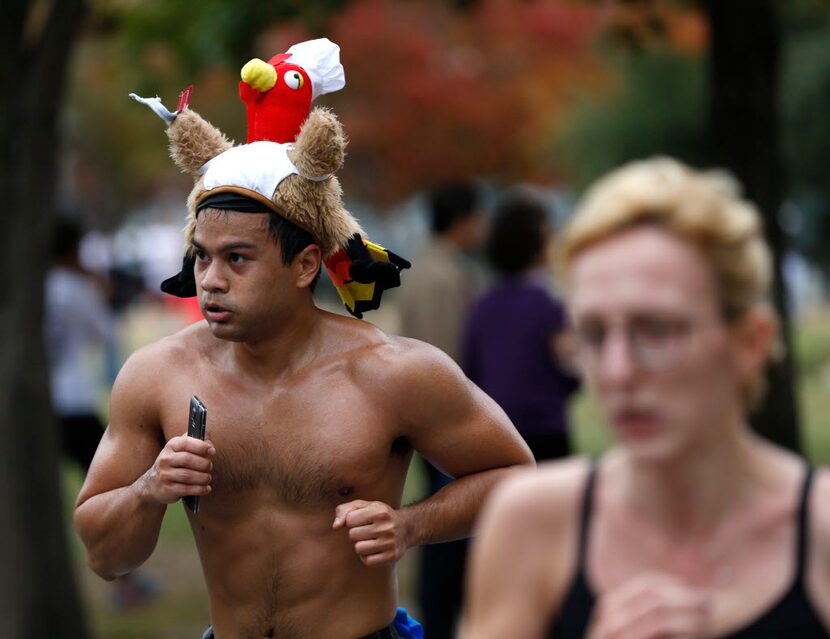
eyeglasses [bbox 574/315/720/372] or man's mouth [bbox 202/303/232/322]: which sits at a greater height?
eyeglasses [bbox 574/315/720/372]

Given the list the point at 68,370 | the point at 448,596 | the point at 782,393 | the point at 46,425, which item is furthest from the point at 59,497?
the point at 782,393

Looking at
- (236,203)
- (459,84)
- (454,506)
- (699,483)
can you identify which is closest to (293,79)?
(236,203)

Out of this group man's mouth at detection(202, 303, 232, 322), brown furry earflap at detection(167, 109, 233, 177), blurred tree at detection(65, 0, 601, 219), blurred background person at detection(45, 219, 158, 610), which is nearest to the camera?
man's mouth at detection(202, 303, 232, 322)

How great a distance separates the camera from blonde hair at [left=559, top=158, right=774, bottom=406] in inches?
87.4

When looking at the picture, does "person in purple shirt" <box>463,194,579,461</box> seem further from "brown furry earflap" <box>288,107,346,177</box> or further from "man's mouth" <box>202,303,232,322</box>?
"man's mouth" <box>202,303,232,322</box>

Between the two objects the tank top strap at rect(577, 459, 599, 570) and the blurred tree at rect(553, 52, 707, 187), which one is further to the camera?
the blurred tree at rect(553, 52, 707, 187)

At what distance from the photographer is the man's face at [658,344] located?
2.17 meters

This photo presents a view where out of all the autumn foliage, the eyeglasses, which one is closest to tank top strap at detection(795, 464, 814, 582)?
the eyeglasses

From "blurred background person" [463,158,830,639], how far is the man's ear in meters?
1.58

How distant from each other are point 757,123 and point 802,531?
694cm

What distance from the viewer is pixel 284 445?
12.2 feet

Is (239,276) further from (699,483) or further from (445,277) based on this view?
(445,277)

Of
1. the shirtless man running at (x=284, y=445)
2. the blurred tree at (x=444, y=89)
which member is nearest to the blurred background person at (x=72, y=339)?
the shirtless man running at (x=284, y=445)

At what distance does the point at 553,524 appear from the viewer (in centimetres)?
231
